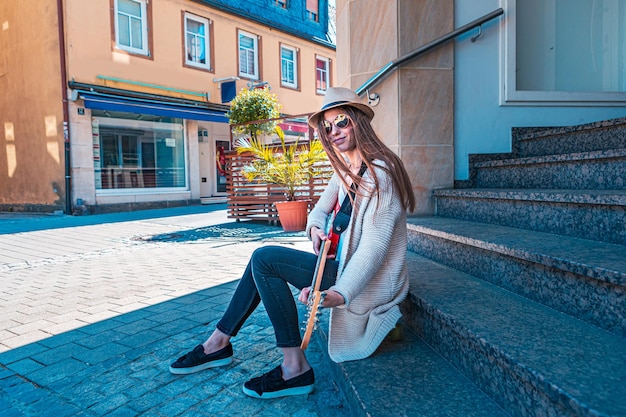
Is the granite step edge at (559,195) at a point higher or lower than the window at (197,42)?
lower

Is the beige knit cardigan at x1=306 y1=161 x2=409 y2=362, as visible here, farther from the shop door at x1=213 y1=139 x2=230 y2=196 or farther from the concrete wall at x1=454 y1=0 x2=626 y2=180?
the shop door at x1=213 y1=139 x2=230 y2=196

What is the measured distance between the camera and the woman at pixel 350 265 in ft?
6.80

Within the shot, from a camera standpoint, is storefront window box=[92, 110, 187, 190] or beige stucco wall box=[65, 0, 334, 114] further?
storefront window box=[92, 110, 187, 190]

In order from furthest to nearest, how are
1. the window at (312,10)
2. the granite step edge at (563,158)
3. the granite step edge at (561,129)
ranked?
the window at (312,10) < the granite step edge at (561,129) < the granite step edge at (563,158)

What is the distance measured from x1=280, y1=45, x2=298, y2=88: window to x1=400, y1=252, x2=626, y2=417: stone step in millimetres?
17971

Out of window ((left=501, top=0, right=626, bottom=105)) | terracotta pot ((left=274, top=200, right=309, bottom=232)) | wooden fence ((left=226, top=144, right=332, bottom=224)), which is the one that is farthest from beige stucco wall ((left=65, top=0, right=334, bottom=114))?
window ((left=501, top=0, right=626, bottom=105))

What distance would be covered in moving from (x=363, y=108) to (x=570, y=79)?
3010 millimetres

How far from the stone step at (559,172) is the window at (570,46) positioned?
908 millimetres

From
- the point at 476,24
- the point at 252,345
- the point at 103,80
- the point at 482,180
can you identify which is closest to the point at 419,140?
the point at 482,180

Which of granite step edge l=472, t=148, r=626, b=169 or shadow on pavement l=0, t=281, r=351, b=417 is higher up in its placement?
granite step edge l=472, t=148, r=626, b=169

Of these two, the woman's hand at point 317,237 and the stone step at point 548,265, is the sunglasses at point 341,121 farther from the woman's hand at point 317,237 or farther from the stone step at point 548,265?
the stone step at point 548,265

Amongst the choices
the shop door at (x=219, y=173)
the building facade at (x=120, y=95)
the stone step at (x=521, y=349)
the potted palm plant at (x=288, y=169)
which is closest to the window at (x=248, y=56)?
the building facade at (x=120, y=95)

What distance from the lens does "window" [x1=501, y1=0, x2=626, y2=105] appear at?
4215 millimetres

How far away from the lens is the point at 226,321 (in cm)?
255
